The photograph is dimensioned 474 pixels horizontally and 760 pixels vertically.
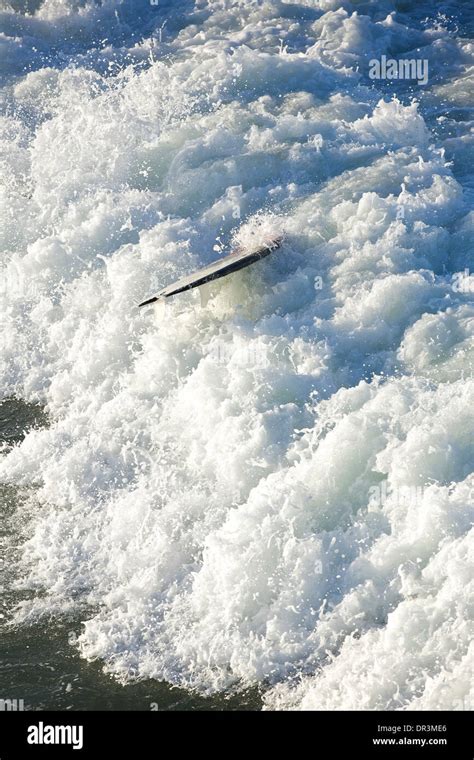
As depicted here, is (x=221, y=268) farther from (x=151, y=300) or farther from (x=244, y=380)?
(x=244, y=380)

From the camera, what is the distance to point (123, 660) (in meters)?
8.60

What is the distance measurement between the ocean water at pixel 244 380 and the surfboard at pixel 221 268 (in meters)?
0.15

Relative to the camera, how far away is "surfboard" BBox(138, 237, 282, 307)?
11656 mm

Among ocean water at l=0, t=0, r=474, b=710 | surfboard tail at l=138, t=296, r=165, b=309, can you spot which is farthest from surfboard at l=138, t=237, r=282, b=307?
ocean water at l=0, t=0, r=474, b=710

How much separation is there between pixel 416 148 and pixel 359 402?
5.03 m

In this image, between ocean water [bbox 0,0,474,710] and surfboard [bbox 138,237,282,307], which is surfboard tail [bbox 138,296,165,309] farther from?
ocean water [bbox 0,0,474,710]

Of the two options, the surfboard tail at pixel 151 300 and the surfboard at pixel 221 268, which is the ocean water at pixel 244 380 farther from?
the surfboard tail at pixel 151 300

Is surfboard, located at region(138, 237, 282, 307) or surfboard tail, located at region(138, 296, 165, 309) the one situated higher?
surfboard, located at region(138, 237, 282, 307)

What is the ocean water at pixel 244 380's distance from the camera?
845 centimetres

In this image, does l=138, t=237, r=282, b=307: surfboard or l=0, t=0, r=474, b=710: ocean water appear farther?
l=138, t=237, r=282, b=307: surfboard

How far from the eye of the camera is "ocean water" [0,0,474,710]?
27.7ft

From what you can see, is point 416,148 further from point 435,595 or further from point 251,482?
point 435,595

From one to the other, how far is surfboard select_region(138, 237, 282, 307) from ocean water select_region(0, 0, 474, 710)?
0.15 metres

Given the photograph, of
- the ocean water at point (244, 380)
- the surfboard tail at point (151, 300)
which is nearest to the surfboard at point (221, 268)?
the surfboard tail at point (151, 300)
